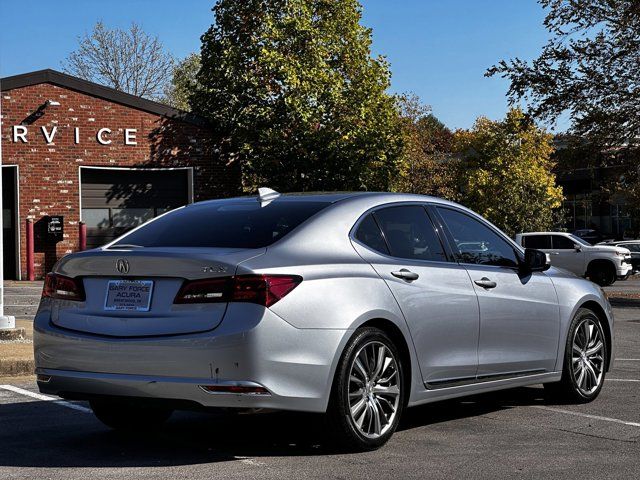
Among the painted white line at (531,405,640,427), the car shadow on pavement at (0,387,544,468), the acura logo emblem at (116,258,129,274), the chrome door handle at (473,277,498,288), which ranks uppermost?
the acura logo emblem at (116,258,129,274)

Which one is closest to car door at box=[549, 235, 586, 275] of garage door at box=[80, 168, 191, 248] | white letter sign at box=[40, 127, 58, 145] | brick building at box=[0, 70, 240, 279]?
brick building at box=[0, 70, 240, 279]

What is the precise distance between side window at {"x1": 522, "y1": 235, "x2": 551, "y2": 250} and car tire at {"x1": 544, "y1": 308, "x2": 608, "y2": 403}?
77.9 ft

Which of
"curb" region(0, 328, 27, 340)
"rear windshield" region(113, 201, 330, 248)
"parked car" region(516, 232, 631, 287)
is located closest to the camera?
"rear windshield" region(113, 201, 330, 248)

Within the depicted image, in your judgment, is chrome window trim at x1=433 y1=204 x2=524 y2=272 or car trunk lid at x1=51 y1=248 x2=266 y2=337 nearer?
car trunk lid at x1=51 y1=248 x2=266 y2=337

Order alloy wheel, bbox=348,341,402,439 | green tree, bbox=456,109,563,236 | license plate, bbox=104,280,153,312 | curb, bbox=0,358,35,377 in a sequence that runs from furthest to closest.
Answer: green tree, bbox=456,109,563,236 → curb, bbox=0,358,35,377 → alloy wheel, bbox=348,341,402,439 → license plate, bbox=104,280,153,312

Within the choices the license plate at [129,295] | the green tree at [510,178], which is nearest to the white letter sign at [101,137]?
the license plate at [129,295]

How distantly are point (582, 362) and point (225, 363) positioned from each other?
3.81 metres

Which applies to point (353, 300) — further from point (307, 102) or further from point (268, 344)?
point (307, 102)

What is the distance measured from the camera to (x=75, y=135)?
3262cm

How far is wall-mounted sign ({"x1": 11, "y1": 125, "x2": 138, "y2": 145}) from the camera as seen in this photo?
32.0 m

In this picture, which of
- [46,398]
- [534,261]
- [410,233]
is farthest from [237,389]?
[46,398]

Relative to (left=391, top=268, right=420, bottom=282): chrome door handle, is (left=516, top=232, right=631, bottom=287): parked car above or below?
below

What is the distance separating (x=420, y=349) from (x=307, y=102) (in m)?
27.6

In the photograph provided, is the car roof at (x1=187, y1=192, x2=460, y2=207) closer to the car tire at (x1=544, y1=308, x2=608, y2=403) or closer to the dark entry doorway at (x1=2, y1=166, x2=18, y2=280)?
the car tire at (x1=544, y1=308, x2=608, y2=403)
